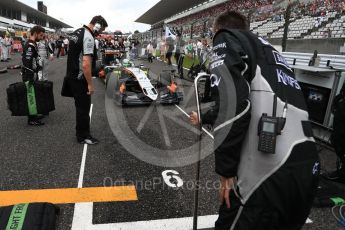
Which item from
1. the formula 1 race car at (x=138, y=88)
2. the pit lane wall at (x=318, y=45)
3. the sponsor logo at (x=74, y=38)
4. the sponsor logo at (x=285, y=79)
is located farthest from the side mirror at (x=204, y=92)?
the pit lane wall at (x=318, y=45)

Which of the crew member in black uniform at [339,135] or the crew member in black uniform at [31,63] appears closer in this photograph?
the crew member in black uniform at [339,135]

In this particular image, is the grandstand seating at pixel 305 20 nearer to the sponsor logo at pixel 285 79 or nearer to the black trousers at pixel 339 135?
the black trousers at pixel 339 135

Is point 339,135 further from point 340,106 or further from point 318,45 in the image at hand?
point 318,45

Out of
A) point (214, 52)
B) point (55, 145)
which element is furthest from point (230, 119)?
point (55, 145)

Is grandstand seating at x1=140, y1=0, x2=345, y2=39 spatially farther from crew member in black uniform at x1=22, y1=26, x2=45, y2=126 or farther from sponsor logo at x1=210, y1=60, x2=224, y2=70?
sponsor logo at x1=210, y1=60, x2=224, y2=70

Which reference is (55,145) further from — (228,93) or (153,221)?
(228,93)

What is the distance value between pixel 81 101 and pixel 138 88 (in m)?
3.83

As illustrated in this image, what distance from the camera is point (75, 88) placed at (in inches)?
191

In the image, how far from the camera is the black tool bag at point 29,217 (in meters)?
2.56

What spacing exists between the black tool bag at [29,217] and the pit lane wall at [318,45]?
13293 millimetres

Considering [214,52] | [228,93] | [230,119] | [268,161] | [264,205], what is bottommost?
[264,205]

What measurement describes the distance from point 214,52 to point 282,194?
0.86m

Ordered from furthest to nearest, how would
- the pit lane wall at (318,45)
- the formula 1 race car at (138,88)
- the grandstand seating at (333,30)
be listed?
1. the grandstand seating at (333,30)
2. the pit lane wall at (318,45)
3. the formula 1 race car at (138,88)

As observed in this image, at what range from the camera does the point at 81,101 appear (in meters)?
4.92
